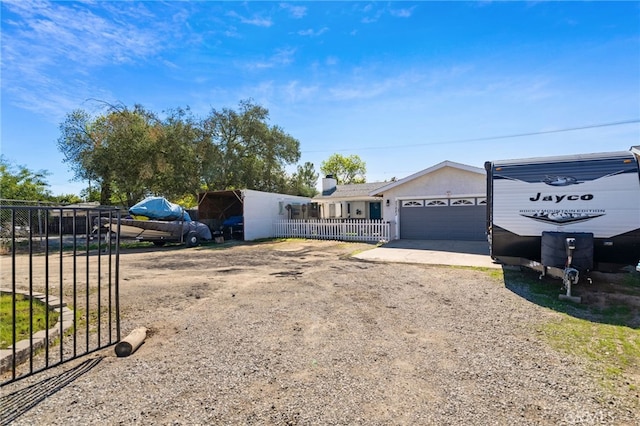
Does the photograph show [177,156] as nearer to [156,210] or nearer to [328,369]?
[156,210]

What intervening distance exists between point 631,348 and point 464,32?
37.0ft

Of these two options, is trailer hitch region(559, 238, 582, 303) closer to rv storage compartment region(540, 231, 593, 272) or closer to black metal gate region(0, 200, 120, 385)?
rv storage compartment region(540, 231, 593, 272)

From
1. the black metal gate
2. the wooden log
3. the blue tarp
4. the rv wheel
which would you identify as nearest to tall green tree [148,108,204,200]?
the blue tarp

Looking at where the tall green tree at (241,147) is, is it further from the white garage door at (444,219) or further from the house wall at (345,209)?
the white garage door at (444,219)

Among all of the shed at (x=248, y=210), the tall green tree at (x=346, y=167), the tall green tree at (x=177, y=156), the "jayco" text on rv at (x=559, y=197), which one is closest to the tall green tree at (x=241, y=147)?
the tall green tree at (x=177, y=156)

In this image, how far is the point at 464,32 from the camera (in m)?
11.2

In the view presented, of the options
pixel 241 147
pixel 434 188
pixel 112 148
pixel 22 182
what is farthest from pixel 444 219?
pixel 22 182

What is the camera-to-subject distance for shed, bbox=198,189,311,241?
16688 mm

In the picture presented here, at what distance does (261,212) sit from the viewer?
17625 mm

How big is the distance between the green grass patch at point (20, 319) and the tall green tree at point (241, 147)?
1877cm

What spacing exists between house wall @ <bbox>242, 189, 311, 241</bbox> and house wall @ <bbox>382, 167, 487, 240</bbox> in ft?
21.9

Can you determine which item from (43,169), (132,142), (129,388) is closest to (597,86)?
(129,388)

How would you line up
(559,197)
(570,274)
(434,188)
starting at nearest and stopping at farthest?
1. (570,274)
2. (559,197)
3. (434,188)

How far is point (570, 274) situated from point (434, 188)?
9.75m
